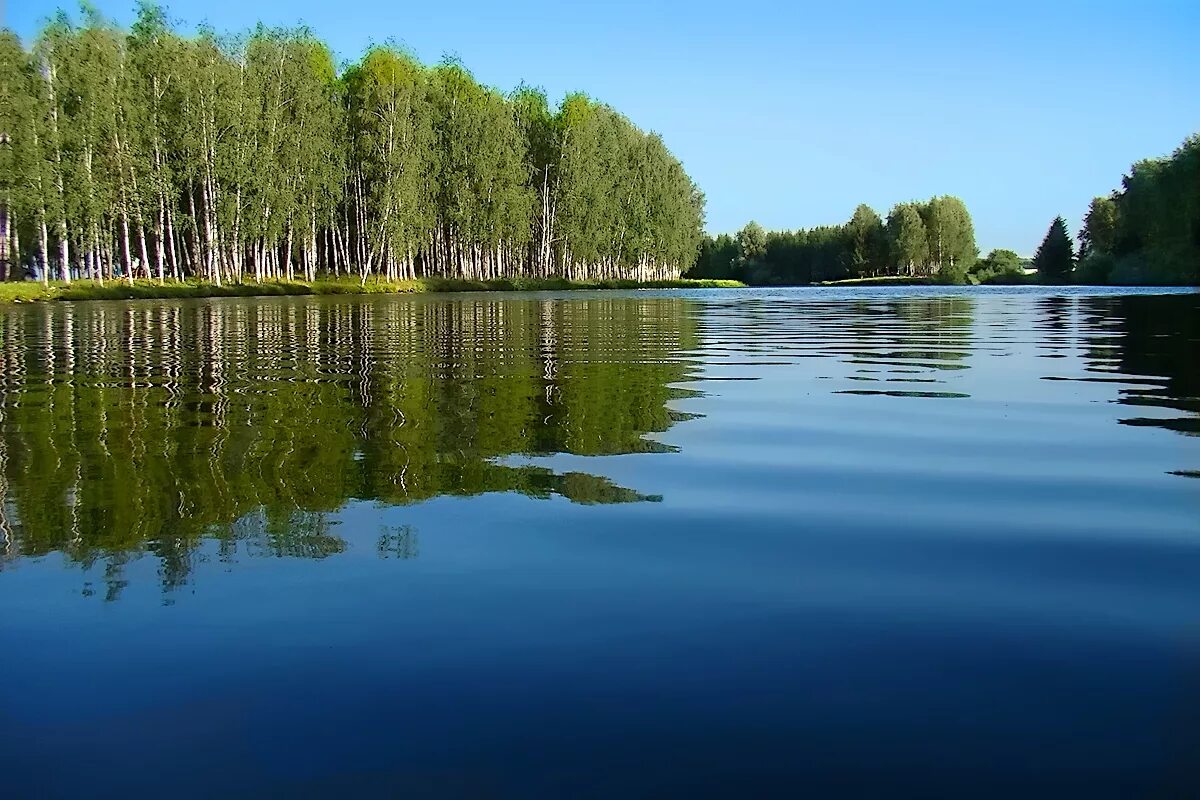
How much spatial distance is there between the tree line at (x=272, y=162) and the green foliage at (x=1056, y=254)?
259ft

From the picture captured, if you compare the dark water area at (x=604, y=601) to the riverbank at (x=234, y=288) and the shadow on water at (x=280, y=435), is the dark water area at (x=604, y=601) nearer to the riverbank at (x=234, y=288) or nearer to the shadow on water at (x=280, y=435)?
the shadow on water at (x=280, y=435)

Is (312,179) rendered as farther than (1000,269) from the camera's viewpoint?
No

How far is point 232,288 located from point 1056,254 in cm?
13152

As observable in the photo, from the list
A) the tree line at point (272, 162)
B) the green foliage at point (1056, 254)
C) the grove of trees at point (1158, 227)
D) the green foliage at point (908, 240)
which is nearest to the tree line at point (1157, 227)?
the grove of trees at point (1158, 227)

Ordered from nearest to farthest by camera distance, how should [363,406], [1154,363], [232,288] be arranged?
[363,406], [1154,363], [232,288]

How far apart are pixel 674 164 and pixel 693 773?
5500 inches

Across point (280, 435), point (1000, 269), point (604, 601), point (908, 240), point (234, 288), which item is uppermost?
point (908, 240)

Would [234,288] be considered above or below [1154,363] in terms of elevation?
above

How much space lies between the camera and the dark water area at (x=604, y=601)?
127 inches

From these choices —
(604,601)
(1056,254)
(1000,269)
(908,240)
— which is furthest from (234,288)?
(1000,269)

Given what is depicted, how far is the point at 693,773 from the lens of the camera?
311 cm

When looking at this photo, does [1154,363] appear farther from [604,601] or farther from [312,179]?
[312,179]

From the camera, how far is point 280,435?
31.6ft

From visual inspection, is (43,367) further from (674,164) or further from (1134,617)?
(674,164)
